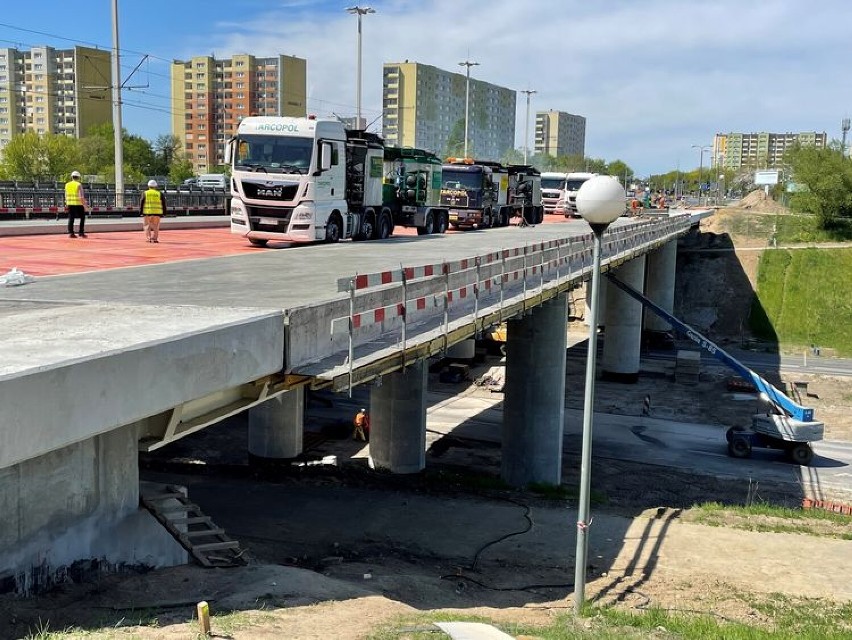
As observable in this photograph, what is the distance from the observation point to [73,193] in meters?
21.6

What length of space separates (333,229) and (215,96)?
4782 inches

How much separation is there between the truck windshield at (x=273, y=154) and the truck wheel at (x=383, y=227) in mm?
5975

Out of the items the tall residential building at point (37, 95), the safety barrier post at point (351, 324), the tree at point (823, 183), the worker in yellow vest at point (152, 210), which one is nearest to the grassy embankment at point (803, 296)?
the tree at point (823, 183)

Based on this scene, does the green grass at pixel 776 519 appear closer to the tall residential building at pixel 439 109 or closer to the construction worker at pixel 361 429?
the construction worker at pixel 361 429

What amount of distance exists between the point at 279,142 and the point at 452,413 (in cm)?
1235

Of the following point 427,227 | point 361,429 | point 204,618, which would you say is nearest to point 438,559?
point 204,618

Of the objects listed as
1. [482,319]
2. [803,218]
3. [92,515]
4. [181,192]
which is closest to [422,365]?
[482,319]

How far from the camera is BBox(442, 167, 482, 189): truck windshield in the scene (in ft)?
125

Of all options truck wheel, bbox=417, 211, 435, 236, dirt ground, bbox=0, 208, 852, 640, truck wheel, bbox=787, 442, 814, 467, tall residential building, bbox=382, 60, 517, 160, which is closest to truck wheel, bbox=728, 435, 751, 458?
truck wheel, bbox=787, 442, 814, 467

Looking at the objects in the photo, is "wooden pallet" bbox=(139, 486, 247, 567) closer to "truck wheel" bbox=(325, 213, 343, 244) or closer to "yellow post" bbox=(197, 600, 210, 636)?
"yellow post" bbox=(197, 600, 210, 636)

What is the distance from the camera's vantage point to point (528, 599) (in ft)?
39.0

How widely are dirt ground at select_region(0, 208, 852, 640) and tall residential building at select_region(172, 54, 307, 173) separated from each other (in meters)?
119

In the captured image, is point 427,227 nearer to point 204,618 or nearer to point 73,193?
point 73,193

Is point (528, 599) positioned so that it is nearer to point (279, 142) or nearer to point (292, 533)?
point (292, 533)
